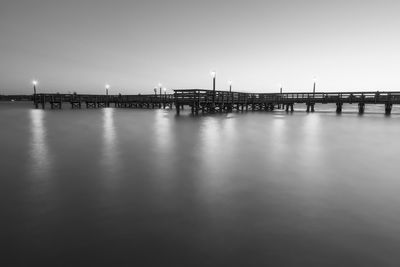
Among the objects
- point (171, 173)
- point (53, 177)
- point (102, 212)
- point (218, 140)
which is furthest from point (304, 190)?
point (218, 140)

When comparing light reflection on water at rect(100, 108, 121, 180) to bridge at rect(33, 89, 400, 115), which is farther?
bridge at rect(33, 89, 400, 115)

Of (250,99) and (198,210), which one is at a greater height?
(250,99)

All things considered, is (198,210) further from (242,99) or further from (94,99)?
(94,99)

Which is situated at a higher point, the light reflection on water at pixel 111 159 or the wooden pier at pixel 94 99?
the wooden pier at pixel 94 99

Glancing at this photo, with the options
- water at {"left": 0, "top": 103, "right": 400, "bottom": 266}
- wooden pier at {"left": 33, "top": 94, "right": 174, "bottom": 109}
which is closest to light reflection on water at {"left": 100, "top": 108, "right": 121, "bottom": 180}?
water at {"left": 0, "top": 103, "right": 400, "bottom": 266}

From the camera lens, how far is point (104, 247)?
3.45 meters

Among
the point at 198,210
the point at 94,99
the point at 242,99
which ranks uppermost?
the point at 94,99

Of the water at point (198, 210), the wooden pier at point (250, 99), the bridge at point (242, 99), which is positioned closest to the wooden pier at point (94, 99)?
the bridge at point (242, 99)

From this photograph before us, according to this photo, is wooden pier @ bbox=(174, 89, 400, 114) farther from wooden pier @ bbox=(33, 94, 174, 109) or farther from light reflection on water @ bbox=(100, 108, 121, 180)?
light reflection on water @ bbox=(100, 108, 121, 180)

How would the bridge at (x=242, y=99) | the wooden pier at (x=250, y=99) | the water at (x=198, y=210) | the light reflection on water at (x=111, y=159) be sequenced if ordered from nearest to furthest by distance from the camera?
the water at (x=198, y=210) < the light reflection on water at (x=111, y=159) < the wooden pier at (x=250, y=99) < the bridge at (x=242, y=99)

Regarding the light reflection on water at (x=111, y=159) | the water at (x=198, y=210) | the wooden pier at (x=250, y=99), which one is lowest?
the water at (x=198, y=210)

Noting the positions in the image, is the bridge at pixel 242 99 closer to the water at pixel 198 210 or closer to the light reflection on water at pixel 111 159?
the light reflection on water at pixel 111 159

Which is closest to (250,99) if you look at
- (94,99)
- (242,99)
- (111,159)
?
(242,99)

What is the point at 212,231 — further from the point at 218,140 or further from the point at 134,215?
the point at 218,140
